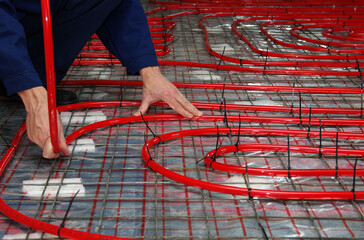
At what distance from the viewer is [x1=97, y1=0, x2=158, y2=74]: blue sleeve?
1.69 meters

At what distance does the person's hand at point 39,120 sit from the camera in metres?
1.25

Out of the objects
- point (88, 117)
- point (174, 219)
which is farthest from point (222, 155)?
point (88, 117)

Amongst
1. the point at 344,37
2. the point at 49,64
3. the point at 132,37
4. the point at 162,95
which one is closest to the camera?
the point at 49,64

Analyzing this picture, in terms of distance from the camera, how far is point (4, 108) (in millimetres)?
1752

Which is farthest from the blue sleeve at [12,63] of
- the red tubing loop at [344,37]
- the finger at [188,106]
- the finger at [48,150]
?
the red tubing loop at [344,37]

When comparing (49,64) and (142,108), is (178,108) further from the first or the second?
(49,64)

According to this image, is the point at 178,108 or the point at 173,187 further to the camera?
the point at 178,108

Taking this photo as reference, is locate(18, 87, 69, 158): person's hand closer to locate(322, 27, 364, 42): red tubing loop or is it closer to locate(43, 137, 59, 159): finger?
locate(43, 137, 59, 159): finger

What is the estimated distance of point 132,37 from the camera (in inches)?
67.8

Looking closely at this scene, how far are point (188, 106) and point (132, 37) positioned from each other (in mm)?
384

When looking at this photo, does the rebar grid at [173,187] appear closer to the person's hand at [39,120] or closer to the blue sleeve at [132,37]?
the person's hand at [39,120]

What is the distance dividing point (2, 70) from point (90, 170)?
0.42 meters

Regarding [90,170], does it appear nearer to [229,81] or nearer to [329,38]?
[229,81]

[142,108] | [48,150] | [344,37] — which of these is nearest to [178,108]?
[142,108]
